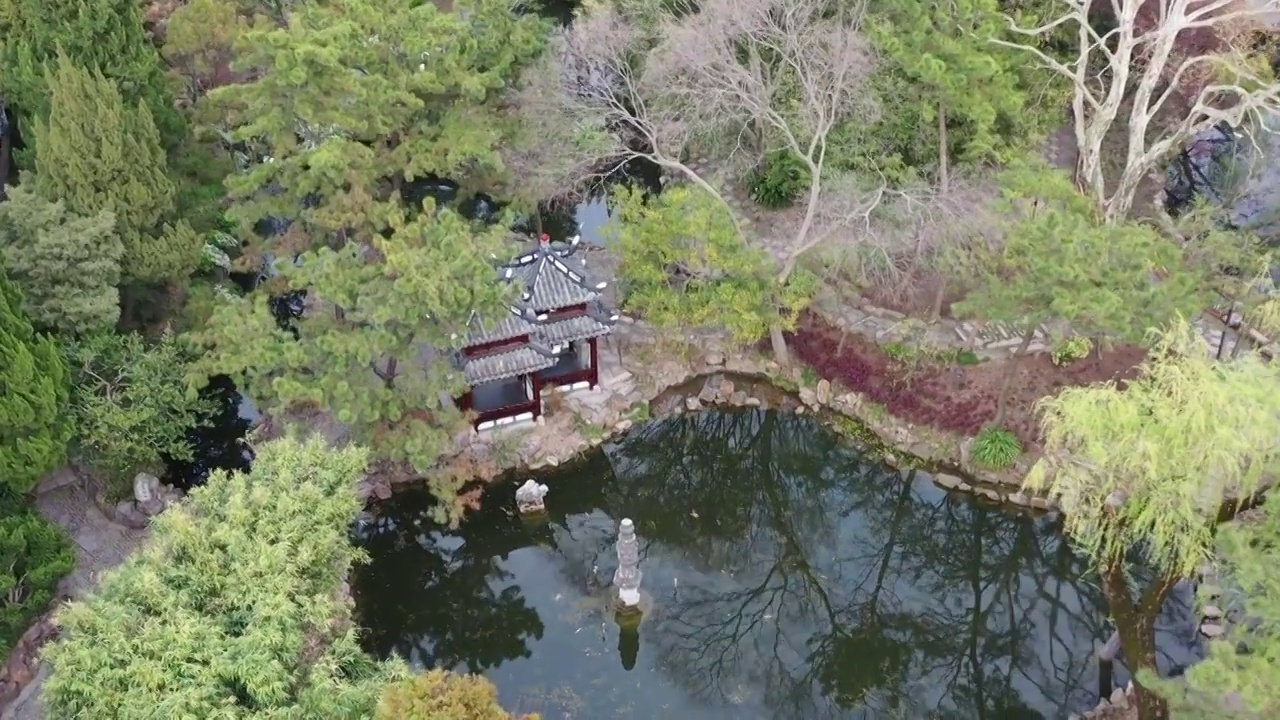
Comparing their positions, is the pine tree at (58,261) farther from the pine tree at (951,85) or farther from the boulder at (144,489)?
the pine tree at (951,85)

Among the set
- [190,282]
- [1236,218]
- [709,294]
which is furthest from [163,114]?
[1236,218]

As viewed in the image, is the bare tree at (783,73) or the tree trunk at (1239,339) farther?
the bare tree at (783,73)

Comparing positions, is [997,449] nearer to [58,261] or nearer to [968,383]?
[968,383]

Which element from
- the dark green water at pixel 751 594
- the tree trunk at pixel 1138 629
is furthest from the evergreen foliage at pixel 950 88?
the tree trunk at pixel 1138 629

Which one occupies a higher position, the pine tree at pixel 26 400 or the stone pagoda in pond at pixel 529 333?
the pine tree at pixel 26 400

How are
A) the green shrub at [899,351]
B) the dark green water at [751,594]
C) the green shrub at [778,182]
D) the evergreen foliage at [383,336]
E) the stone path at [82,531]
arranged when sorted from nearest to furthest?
the evergreen foliage at [383,336] < the dark green water at [751,594] < the stone path at [82,531] < the green shrub at [899,351] < the green shrub at [778,182]

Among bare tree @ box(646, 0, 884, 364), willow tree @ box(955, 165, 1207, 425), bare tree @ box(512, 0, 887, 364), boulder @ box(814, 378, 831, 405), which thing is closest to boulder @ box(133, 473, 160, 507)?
bare tree @ box(512, 0, 887, 364)

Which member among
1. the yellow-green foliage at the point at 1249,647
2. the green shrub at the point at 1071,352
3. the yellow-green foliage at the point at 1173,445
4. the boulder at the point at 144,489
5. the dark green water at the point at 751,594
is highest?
the yellow-green foliage at the point at 1173,445
